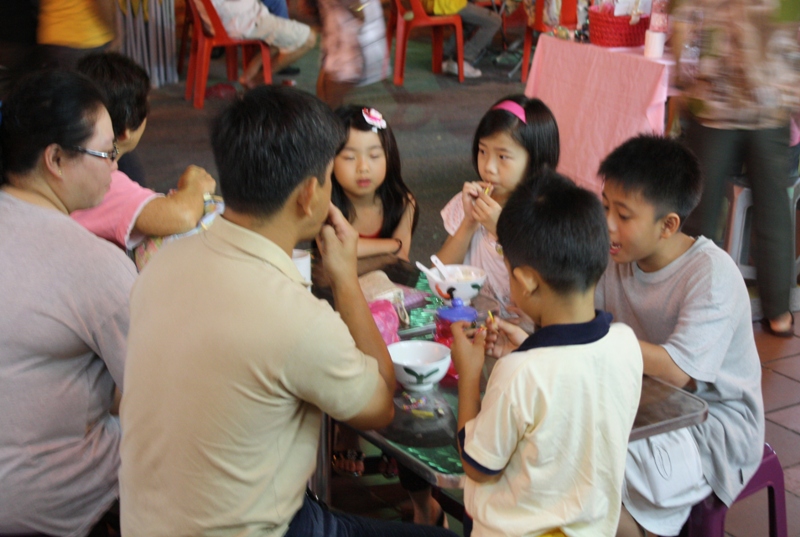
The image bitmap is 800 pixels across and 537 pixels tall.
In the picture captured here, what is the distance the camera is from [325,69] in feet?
16.2

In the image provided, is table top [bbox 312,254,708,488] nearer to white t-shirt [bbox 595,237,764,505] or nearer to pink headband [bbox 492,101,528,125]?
white t-shirt [bbox 595,237,764,505]

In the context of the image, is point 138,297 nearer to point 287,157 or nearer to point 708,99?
point 287,157

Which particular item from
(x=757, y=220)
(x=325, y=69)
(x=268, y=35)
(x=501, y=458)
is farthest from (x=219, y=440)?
(x=268, y=35)

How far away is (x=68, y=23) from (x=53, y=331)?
274cm

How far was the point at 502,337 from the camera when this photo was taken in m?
1.74

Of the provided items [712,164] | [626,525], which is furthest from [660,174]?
[712,164]

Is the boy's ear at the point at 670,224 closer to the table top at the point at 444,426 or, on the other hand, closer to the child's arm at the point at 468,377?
the table top at the point at 444,426

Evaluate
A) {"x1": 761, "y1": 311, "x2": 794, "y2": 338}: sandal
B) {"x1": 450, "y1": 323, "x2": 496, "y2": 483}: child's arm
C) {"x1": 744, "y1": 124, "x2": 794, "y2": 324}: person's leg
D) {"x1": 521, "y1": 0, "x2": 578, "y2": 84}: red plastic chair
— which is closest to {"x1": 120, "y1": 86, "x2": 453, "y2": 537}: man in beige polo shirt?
{"x1": 450, "y1": 323, "x2": 496, "y2": 483}: child's arm

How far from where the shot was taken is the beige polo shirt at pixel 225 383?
127cm

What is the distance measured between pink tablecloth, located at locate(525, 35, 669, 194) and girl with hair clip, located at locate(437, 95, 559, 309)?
1596 mm

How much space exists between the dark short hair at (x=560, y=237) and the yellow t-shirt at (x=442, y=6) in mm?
6804

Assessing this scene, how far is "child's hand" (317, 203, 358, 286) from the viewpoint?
1670 millimetres

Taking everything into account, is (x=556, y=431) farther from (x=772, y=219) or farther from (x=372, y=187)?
(x=772, y=219)

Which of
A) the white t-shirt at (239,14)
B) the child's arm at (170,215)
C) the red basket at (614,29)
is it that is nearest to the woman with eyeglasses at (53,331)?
the child's arm at (170,215)
